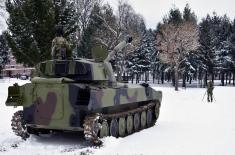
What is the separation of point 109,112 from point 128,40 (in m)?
3.02

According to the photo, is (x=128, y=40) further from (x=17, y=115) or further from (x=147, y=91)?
(x=17, y=115)

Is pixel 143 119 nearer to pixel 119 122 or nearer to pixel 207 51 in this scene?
pixel 119 122

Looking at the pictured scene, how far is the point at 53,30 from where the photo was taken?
118 ft

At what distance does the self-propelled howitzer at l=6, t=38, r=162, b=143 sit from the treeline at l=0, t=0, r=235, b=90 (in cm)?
201

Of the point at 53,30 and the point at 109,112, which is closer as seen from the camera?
the point at 109,112

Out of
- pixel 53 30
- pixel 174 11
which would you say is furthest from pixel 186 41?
pixel 53 30

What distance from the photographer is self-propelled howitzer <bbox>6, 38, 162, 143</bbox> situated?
37.9 ft

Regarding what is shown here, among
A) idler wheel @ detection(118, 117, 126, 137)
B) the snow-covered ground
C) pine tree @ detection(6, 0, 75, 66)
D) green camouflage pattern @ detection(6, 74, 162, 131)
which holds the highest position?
pine tree @ detection(6, 0, 75, 66)

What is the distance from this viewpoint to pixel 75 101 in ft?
37.8

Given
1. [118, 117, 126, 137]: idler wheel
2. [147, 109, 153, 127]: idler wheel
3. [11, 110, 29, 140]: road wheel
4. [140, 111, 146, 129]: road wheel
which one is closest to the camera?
[11, 110, 29, 140]: road wheel

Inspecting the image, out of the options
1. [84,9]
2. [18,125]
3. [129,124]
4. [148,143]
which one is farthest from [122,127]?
[84,9]

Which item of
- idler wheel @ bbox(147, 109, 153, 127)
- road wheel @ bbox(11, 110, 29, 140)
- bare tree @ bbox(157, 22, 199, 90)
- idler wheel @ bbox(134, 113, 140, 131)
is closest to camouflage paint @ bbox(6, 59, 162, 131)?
road wheel @ bbox(11, 110, 29, 140)

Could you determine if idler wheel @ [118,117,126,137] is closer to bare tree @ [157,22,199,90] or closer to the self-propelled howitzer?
the self-propelled howitzer

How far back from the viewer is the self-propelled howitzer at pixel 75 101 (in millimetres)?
11539
